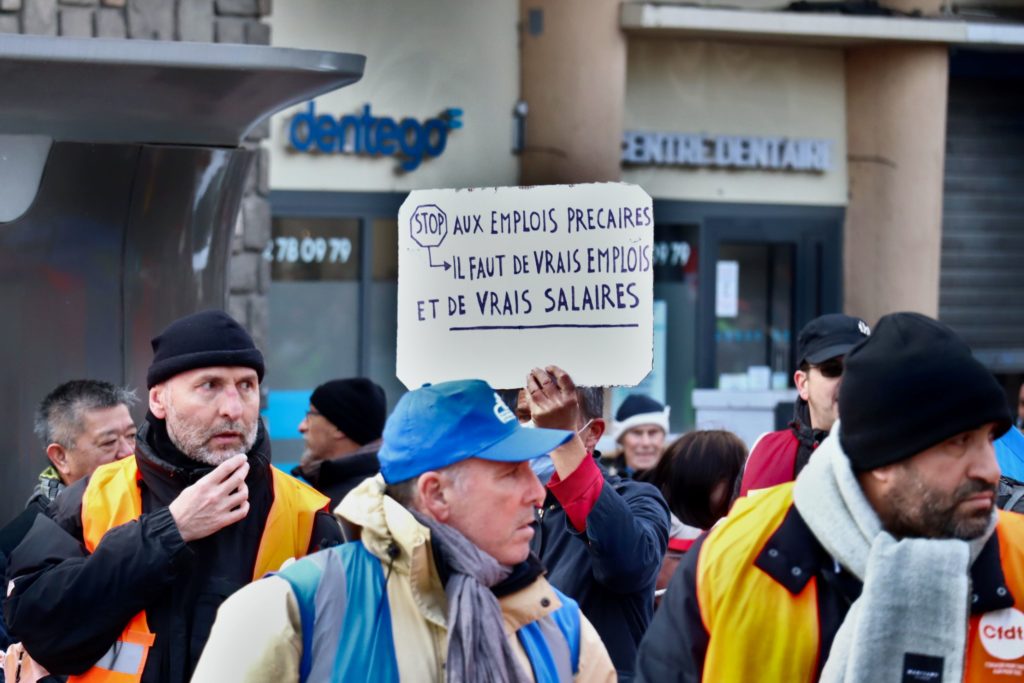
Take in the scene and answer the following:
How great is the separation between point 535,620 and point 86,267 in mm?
3009

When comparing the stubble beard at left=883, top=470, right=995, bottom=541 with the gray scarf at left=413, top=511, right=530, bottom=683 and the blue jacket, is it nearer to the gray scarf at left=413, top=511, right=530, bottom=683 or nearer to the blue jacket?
the gray scarf at left=413, top=511, right=530, bottom=683

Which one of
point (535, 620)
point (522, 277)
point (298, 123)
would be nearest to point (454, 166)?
point (298, 123)

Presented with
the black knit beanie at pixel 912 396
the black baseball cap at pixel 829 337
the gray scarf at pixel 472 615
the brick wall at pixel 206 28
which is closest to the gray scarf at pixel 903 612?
the black knit beanie at pixel 912 396

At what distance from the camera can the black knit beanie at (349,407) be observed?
20.6ft

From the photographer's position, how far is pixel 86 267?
552 centimetres

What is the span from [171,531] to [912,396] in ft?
5.61

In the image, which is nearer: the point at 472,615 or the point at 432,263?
the point at 472,615

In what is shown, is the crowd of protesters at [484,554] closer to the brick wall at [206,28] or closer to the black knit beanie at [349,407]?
the black knit beanie at [349,407]

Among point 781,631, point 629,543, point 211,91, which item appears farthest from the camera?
point 211,91

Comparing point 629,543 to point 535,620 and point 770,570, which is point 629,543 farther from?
point 770,570

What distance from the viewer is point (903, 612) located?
262cm

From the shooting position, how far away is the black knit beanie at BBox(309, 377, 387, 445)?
629cm

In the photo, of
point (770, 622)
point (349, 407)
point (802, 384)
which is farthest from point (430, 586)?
point (349, 407)

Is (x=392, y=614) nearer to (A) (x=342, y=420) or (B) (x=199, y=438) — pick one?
(B) (x=199, y=438)
